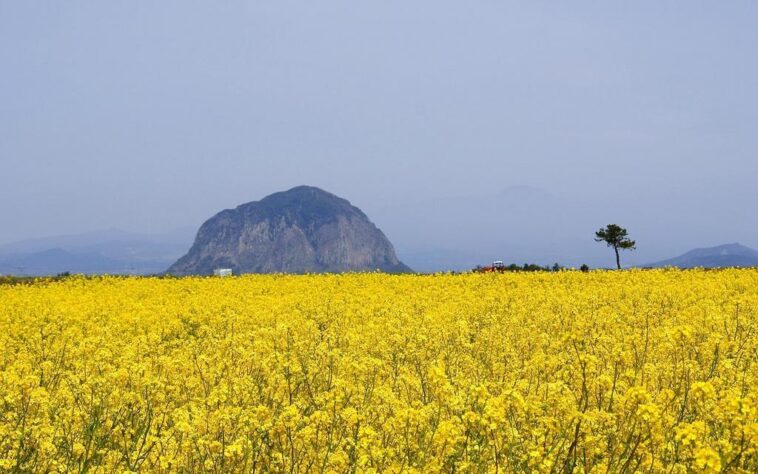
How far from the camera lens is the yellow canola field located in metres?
5.40

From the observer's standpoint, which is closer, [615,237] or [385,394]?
[385,394]

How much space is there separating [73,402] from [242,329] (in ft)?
25.1

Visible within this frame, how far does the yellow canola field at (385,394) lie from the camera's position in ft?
17.7

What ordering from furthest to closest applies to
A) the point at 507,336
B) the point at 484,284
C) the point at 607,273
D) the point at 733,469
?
the point at 607,273
the point at 484,284
the point at 507,336
the point at 733,469

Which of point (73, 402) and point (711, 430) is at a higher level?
point (73, 402)

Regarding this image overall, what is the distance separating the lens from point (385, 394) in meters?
6.80

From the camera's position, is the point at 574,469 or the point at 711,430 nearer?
the point at 574,469

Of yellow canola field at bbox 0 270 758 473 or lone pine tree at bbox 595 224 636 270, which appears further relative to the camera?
lone pine tree at bbox 595 224 636 270

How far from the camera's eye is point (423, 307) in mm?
18984

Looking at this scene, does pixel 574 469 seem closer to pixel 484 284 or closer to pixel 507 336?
pixel 507 336

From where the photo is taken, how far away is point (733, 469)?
473 cm

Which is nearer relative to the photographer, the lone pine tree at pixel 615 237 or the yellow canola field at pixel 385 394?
the yellow canola field at pixel 385 394

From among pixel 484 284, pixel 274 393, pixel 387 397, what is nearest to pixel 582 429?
pixel 387 397

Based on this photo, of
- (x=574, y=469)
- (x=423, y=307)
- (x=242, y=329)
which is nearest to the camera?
(x=574, y=469)
